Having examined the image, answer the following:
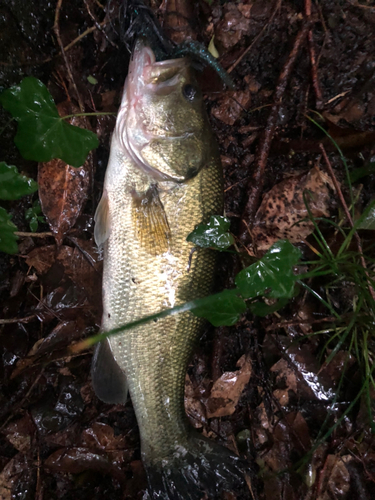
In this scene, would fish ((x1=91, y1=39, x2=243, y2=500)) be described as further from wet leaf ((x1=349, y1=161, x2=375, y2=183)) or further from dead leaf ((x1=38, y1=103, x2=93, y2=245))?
wet leaf ((x1=349, y1=161, x2=375, y2=183))

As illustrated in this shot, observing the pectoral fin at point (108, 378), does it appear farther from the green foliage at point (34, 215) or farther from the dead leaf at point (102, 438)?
the green foliage at point (34, 215)

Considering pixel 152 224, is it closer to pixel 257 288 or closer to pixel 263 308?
pixel 257 288

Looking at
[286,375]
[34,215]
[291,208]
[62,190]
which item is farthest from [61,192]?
[286,375]

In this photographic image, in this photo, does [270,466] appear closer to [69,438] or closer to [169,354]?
[169,354]

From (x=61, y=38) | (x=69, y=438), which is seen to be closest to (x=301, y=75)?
(x=61, y=38)

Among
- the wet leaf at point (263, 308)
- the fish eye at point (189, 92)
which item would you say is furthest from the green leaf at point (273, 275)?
the fish eye at point (189, 92)

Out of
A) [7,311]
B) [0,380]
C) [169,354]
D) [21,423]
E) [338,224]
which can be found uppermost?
[338,224]
